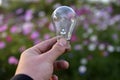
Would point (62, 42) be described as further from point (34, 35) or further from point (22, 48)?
point (34, 35)

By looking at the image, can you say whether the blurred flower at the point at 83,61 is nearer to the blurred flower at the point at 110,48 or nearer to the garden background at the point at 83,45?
the garden background at the point at 83,45

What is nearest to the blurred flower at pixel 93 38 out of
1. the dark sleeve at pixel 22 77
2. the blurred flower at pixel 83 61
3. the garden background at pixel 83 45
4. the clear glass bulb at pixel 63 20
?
the garden background at pixel 83 45

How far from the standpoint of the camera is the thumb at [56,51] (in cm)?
154

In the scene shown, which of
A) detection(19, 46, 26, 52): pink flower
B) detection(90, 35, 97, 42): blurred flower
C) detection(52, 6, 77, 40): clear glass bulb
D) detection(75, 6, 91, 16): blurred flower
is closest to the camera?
detection(52, 6, 77, 40): clear glass bulb

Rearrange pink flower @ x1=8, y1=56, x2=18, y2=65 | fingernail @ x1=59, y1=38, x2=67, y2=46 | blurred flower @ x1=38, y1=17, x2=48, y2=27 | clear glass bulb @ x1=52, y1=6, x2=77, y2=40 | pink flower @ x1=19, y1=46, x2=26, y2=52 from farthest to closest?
1. blurred flower @ x1=38, y1=17, x2=48, y2=27
2. pink flower @ x1=19, y1=46, x2=26, y2=52
3. pink flower @ x1=8, y1=56, x2=18, y2=65
4. clear glass bulb @ x1=52, y1=6, x2=77, y2=40
5. fingernail @ x1=59, y1=38, x2=67, y2=46

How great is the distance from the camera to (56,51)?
155 cm

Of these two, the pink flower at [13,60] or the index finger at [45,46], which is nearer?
the index finger at [45,46]

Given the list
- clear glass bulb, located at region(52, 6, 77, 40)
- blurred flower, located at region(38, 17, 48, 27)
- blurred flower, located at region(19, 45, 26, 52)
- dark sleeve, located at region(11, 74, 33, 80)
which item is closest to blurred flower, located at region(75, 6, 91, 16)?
blurred flower, located at region(38, 17, 48, 27)

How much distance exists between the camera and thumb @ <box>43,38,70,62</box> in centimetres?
154

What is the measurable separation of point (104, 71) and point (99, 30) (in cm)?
84

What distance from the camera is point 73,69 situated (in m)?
4.76

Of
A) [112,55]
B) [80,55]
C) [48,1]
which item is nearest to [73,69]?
[80,55]

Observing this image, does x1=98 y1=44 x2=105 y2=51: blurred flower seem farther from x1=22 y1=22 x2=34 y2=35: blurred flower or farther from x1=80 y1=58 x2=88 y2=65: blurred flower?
x1=22 y1=22 x2=34 y2=35: blurred flower

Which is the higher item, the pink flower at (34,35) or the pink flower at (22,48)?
the pink flower at (34,35)
